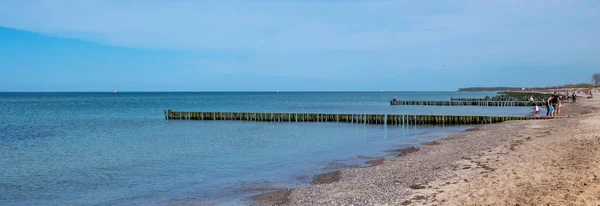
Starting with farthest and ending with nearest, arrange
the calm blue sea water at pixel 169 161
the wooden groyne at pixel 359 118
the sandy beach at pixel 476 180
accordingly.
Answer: the wooden groyne at pixel 359 118
the calm blue sea water at pixel 169 161
the sandy beach at pixel 476 180

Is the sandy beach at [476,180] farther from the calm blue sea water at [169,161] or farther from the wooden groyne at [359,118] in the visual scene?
the wooden groyne at [359,118]

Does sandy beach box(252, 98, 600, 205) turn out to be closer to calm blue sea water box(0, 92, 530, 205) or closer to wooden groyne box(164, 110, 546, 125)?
calm blue sea water box(0, 92, 530, 205)

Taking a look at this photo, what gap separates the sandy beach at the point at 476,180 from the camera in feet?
32.3

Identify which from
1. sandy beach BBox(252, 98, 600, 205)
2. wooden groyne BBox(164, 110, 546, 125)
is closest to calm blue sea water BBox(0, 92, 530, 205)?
sandy beach BBox(252, 98, 600, 205)

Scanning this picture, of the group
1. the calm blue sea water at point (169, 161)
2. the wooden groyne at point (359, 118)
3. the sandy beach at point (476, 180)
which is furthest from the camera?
the wooden groyne at point (359, 118)

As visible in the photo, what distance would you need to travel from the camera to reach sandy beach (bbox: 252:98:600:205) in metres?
9.84

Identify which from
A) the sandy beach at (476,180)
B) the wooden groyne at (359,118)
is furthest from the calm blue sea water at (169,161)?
the wooden groyne at (359,118)

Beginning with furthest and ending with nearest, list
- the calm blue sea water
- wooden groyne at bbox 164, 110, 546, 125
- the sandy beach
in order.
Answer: wooden groyne at bbox 164, 110, 546, 125, the calm blue sea water, the sandy beach

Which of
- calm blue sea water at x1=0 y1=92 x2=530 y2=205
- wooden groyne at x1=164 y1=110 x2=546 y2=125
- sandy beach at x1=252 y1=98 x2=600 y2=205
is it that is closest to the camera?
sandy beach at x1=252 y1=98 x2=600 y2=205

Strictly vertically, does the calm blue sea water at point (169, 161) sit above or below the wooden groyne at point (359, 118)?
below

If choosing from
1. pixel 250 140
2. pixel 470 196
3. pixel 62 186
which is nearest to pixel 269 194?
pixel 470 196

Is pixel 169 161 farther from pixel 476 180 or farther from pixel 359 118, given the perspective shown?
pixel 359 118

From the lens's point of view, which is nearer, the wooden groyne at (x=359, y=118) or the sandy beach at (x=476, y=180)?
the sandy beach at (x=476, y=180)

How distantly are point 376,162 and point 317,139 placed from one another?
35.2ft
